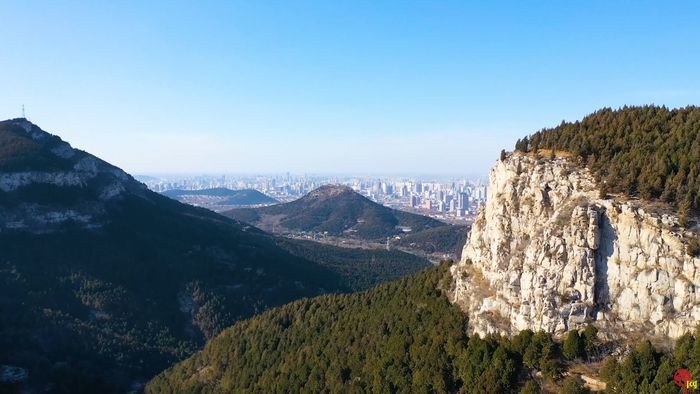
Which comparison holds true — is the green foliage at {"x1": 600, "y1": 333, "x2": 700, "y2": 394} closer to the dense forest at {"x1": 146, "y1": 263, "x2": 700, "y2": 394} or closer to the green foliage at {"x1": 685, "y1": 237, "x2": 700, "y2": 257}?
the dense forest at {"x1": 146, "y1": 263, "x2": 700, "y2": 394}

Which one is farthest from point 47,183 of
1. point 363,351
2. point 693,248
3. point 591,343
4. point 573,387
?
point 693,248

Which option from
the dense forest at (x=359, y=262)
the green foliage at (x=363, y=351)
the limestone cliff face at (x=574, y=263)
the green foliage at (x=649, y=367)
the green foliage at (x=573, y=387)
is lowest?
the dense forest at (x=359, y=262)

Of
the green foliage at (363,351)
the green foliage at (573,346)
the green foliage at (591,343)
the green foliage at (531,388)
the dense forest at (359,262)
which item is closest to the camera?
the green foliage at (591,343)

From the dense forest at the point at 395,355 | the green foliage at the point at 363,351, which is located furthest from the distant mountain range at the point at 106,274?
the green foliage at the point at 363,351

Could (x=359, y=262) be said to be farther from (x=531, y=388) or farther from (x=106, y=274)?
(x=531, y=388)

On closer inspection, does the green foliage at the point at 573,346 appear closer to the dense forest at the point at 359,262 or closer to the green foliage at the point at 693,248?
the green foliage at the point at 693,248

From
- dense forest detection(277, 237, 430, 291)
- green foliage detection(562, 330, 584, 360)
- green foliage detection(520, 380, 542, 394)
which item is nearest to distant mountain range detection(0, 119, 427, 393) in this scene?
dense forest detection(277, 237, 430, 291)

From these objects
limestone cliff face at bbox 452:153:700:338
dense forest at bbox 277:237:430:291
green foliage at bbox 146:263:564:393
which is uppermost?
limestone cliff face at bbox 452:153:700:338

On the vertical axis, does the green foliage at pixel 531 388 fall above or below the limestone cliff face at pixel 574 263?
below
